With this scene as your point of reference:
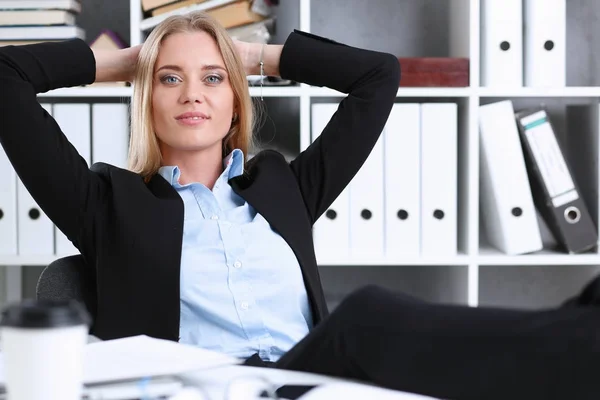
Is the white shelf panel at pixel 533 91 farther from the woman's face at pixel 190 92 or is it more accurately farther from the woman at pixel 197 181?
the woman's face at pixel 190 92

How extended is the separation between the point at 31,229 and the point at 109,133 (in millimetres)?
334

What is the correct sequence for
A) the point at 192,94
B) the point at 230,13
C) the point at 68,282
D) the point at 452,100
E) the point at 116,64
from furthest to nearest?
the point at 452,100
the point at 230,13
the point at 116,64
the point at 192,94
the point at 68,282

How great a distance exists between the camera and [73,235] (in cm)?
136

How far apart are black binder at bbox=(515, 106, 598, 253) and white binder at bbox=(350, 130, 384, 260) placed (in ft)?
1.34

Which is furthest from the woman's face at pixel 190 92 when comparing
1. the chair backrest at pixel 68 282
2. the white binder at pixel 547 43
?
the white binder at pixel 547 43

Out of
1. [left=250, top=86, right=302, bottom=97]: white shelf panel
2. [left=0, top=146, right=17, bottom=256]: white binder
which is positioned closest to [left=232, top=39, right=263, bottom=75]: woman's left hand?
[left=250, top=86, right=302, bottom=97]: white shelf panel

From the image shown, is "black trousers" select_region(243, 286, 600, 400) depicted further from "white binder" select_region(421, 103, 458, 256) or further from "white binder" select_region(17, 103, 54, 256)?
"white binder" select_region(17, 103, 54, 256)

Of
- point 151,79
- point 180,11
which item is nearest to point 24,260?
point 180,11

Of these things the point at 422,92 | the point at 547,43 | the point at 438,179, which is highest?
the point at 547,43

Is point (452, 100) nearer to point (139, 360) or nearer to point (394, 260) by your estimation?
point (394, 260)

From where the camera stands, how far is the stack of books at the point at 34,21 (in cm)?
212

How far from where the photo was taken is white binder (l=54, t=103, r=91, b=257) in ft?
7.00

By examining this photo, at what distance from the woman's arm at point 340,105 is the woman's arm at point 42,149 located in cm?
41

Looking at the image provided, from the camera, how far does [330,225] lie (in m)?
2.17
